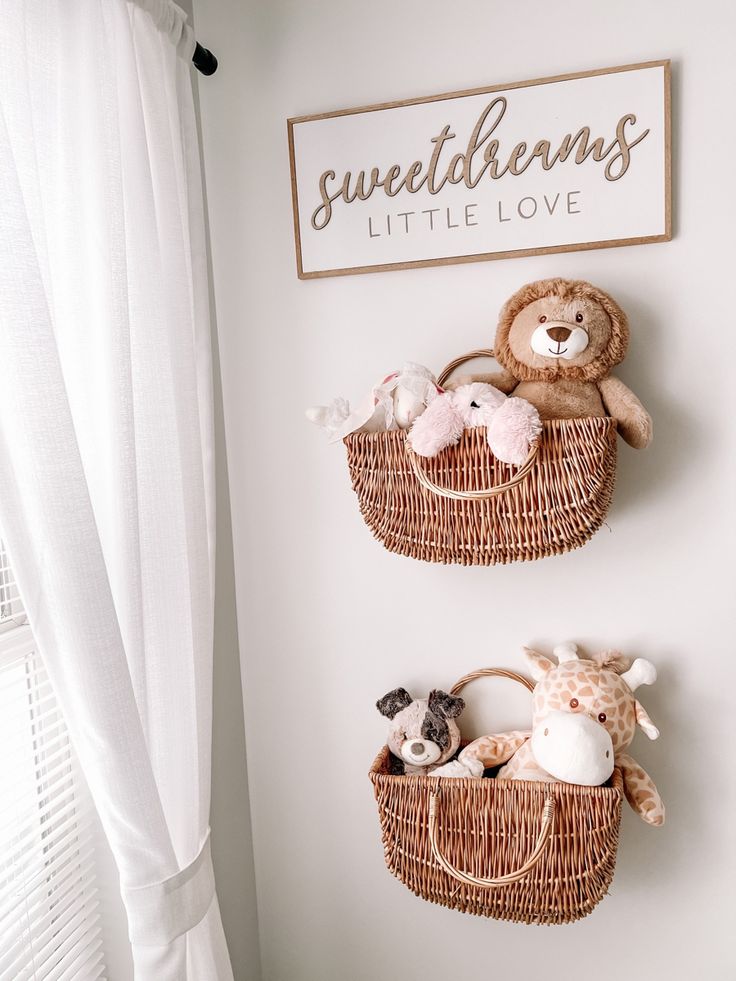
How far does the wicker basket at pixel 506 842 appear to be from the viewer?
1.33 metres

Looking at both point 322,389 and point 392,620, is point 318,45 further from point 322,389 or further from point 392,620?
point 392,620

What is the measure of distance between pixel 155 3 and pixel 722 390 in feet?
3.71

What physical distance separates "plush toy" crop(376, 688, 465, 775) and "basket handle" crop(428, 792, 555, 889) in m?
0.11

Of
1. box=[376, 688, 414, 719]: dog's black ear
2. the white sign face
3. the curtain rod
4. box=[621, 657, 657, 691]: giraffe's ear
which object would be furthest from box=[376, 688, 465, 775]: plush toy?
the curtain rod

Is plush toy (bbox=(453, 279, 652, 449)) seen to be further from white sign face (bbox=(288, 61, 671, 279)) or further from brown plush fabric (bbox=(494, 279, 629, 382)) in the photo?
white sign face (bbox=(288, 61, 671, 279))

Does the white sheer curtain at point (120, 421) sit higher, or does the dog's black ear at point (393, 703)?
the white sheer curtain at point (120, 421)

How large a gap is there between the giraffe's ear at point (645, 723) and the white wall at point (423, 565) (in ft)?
0.36

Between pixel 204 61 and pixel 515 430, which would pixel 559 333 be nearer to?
pixel 515 430

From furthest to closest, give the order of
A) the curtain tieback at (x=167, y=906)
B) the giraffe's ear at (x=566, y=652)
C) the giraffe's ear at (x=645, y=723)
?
the giraffe's ear at (x=566, y=652) → the giraffe's ear at (x=645, y=723) → the curtain tieback at (x=167, y=906)

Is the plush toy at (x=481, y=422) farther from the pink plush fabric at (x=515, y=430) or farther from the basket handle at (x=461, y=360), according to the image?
the basket handle at (x=461, y=360)

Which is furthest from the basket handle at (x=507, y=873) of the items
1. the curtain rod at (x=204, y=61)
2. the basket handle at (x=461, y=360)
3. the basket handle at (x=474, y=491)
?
the curtain rod at (x=204, y=61)

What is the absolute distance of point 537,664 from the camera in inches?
59.5

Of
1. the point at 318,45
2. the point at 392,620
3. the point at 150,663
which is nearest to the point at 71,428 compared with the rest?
the point at 150,663

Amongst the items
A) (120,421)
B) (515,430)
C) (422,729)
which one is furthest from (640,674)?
(120,421)
